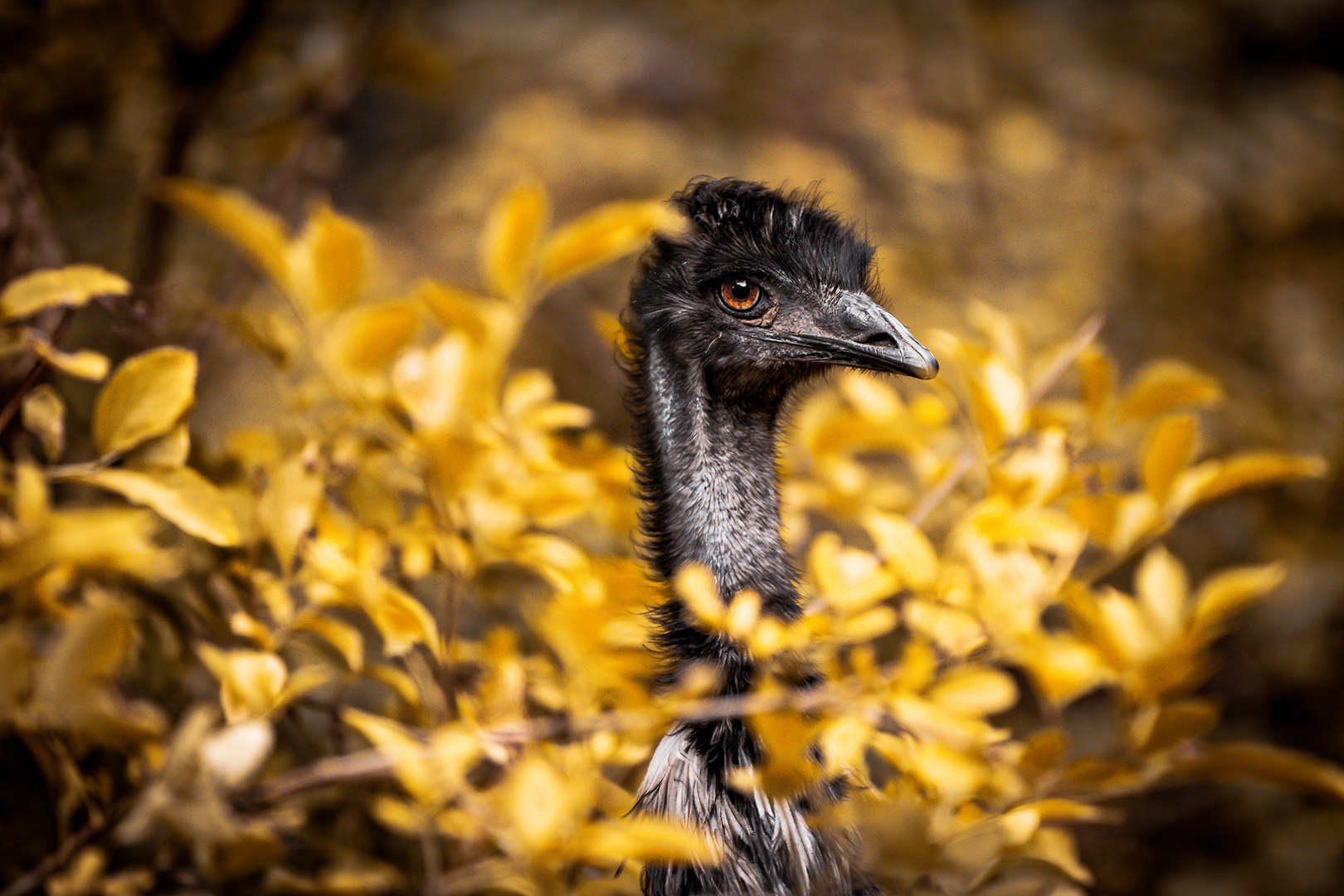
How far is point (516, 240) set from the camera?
0.81 meters

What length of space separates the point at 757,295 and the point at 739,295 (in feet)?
0.07

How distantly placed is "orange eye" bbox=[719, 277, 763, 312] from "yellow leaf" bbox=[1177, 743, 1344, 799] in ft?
2.02

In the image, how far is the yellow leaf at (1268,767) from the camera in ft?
1.73

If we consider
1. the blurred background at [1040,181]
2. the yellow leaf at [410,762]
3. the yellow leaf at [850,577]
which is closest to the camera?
the yellow leaf at [410,762]

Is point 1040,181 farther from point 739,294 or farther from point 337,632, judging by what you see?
point 337,632

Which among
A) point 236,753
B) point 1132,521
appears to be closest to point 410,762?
point 236,753

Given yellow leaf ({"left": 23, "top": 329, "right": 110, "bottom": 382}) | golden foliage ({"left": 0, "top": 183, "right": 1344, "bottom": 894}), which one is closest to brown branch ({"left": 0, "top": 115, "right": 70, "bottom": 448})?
golden foliage ({"left": 0, "top": 183, "right": 1344, "bottom": 894})

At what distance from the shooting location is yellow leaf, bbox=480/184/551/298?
2.63 feet

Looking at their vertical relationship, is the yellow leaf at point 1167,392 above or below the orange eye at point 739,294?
below

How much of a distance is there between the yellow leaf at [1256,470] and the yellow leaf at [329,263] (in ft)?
2.63

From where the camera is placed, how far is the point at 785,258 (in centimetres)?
96

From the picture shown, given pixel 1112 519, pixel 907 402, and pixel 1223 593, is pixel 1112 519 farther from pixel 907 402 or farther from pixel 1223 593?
pixel 907 402

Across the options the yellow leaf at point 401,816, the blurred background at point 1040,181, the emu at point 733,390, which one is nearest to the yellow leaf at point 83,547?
the yellow leaf at point 401,816

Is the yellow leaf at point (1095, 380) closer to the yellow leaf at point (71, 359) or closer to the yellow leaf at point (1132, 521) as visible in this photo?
the yellow leaf at point (1132, 521)
